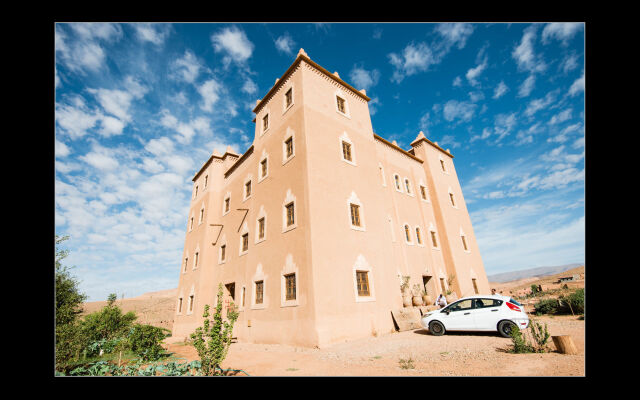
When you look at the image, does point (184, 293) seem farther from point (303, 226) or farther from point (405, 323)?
point (405, 323)

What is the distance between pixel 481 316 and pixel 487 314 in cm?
23

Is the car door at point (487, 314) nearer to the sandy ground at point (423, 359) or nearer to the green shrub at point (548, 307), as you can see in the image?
the sandy ground at point (423, 359)

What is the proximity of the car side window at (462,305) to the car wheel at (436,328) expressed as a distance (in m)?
0.82

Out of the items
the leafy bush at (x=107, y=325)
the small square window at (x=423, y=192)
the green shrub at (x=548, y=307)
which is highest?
the small square window at (x=423, y=192)

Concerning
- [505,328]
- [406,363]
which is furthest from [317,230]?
[505,328]

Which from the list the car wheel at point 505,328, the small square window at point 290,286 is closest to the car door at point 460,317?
the car wheel at point 505,328

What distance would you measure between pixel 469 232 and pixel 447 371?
22.8m

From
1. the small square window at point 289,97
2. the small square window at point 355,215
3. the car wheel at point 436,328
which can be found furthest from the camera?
the small square window at point 289,97

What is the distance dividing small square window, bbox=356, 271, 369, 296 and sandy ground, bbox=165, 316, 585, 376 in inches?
91.4

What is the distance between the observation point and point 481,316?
9.97 meters

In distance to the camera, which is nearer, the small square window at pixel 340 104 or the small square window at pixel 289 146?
the small square window at pixel 289 146

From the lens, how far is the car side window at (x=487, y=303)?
987 centimetres

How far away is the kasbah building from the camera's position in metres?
12.0
